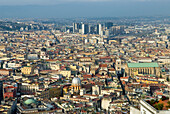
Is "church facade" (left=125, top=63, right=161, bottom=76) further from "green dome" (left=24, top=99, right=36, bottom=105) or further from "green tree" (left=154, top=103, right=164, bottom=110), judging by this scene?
"green tree" (left=154, top=103, right=164, bottom=110)

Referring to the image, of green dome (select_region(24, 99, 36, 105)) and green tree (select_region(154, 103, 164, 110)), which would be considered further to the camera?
green dome (select_region(24, 99, 36, 105))

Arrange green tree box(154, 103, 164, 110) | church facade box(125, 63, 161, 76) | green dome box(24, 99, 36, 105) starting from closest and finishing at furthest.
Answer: green tree box(154, 103, 164, 110), green dome box(24, 99, 36, 105), church facade box(125, 63, 161, 76)

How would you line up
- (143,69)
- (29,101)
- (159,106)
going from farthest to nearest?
(143,69), (29,101), (159,106)

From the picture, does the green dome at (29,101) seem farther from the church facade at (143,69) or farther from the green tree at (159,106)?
the church facade at (143,69)

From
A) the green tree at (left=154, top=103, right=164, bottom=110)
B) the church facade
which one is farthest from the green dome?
the church facade

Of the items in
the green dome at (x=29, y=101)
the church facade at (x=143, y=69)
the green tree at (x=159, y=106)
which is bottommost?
the church facade at (x=143, y=69)

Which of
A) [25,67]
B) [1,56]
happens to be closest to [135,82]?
[25,67]

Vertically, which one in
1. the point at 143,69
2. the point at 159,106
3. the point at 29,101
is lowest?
the point at 143,69

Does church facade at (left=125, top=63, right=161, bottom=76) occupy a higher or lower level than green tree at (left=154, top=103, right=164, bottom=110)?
lower

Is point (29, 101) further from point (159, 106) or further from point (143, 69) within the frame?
point (143, 69)

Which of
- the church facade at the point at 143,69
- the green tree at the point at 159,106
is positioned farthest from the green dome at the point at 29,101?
the church facade at the point at 143,69

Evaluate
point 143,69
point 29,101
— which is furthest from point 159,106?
point 143,69
